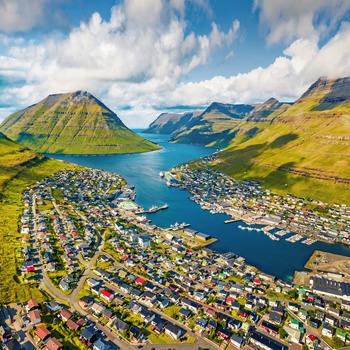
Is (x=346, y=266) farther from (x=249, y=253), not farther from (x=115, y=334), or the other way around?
(x=115, y=334)

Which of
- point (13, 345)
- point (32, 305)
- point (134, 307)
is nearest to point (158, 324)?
point (134, 307)

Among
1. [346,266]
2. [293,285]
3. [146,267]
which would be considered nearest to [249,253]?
[293,285]

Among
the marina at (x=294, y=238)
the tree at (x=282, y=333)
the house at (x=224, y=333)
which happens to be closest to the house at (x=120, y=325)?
the house at (x=224, y=333)

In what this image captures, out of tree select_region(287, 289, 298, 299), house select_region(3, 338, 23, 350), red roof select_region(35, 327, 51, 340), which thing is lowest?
house select_region(3, 338, 23, 350)

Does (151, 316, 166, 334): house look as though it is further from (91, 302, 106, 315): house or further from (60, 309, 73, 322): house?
(60, 309, 73, 322): house

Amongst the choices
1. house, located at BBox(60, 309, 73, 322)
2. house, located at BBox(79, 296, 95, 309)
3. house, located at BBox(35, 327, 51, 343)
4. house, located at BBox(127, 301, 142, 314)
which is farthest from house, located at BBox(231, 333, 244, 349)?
house, located at BBox(35, 327, 51, 343)

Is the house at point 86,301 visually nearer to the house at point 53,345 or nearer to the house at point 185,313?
the house at point 53,345
